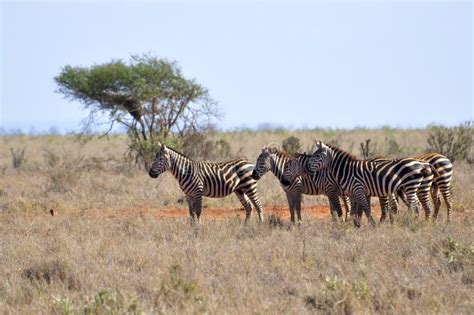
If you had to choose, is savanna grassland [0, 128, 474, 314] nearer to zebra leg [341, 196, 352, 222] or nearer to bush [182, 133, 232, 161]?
zebra leg [341, 196, 352, 222]

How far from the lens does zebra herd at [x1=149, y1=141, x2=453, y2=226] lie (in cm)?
1295

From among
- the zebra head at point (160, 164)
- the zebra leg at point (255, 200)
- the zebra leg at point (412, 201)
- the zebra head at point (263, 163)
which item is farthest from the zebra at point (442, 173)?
the zebra head at point (160, 164)

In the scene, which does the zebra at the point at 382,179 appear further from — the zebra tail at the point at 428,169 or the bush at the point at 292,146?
the bush at the point at 292,146

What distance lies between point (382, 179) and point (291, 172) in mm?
1640

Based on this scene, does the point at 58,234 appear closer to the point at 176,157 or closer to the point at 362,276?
the point at 176,157

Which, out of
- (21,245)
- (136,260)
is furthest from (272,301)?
(21,245)

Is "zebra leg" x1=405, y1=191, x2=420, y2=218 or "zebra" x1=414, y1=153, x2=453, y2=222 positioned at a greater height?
"zebra" x1=414, y1=153, x2=453, y2=222

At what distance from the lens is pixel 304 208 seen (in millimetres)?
16406

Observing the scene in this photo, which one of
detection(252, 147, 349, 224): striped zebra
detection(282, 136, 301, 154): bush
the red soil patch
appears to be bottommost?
the red soil patch

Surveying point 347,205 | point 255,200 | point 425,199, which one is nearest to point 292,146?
point 255,200

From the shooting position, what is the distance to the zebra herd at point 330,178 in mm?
12953

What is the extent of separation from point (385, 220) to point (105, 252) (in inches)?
192

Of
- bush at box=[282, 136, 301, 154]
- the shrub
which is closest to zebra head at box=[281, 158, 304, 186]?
the shrub

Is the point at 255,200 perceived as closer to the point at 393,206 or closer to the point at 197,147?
the point at 393,206
